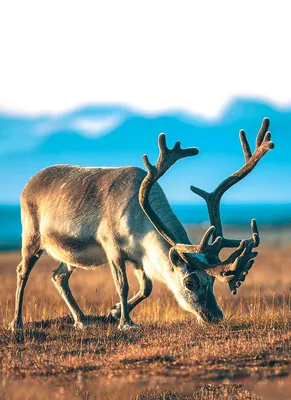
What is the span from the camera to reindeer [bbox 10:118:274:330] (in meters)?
11.2

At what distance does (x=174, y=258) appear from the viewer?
444 inches

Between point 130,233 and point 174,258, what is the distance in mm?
928

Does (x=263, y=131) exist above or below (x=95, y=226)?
above

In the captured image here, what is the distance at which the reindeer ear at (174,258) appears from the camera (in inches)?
442

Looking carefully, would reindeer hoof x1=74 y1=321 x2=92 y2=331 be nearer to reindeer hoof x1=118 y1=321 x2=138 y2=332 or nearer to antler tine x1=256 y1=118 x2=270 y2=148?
reindeer hoof x1=118 y1=321 x2=138 y2=332

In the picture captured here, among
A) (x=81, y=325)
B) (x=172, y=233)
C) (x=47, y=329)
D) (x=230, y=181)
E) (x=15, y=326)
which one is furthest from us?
(x=15, y=326)

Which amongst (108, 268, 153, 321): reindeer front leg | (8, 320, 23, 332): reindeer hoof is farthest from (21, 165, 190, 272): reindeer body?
(8, 320, 23, 332): reindeer hoof

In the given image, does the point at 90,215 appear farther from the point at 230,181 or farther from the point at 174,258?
the point at 230,181

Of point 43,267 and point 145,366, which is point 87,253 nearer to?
point 145,366

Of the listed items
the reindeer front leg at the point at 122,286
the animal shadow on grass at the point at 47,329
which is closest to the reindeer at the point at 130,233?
the reindeer front leg at the point at 122,286

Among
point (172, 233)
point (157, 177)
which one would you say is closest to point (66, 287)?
point (172, 233)

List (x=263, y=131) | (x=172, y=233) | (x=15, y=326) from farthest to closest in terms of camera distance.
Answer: (x=15, y=326)
(x=263, y=131)
(x=172, y=233)

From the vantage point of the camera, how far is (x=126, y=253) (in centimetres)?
1198

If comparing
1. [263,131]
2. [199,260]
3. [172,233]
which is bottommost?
[199,260]
